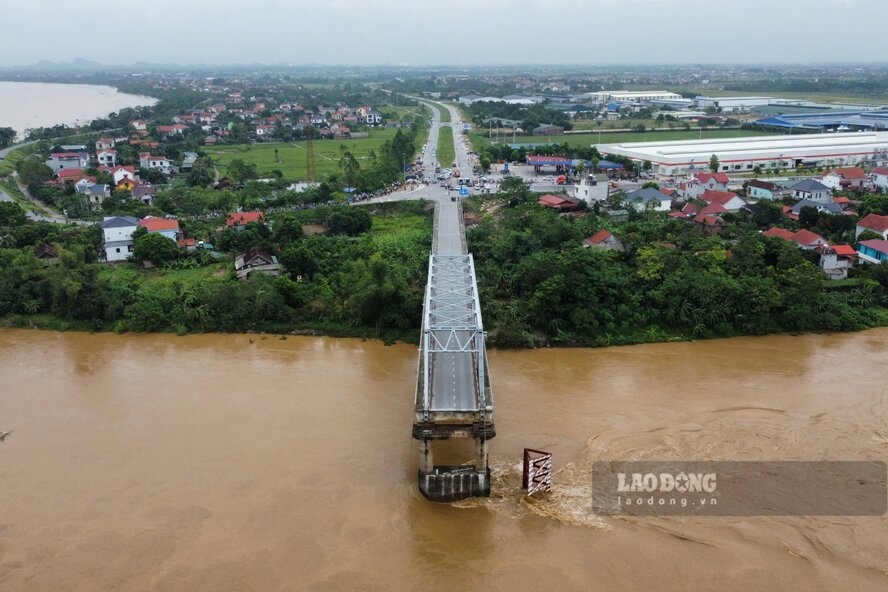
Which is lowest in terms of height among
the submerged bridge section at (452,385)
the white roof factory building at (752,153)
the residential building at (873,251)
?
the submerged bridge section at (452,385)

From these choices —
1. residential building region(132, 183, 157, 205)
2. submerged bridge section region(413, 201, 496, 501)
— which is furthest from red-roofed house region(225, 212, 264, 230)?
submerged bridge section region(413, 201, 496, 501)

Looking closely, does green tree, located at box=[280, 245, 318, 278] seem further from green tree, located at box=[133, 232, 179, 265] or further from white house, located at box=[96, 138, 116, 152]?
white house, located at box=[96, 138, 116, 152]

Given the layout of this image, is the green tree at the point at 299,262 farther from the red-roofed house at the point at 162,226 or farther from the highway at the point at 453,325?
the red-roofed house at the point at 162,226

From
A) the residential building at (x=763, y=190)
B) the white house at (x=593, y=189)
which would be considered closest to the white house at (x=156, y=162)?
the white house at (x=593, y=189)

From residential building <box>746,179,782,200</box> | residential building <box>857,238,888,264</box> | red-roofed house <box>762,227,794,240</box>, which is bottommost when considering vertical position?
residential building <box>857,238,888,264</box>

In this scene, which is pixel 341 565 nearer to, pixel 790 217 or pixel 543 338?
pixel 543 338

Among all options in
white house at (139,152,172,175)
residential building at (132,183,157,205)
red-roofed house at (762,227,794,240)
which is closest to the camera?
red-roofed house at (762,227,794,240)

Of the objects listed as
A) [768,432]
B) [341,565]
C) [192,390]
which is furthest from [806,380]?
[192,390]

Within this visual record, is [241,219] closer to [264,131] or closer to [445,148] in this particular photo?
[445,148]
